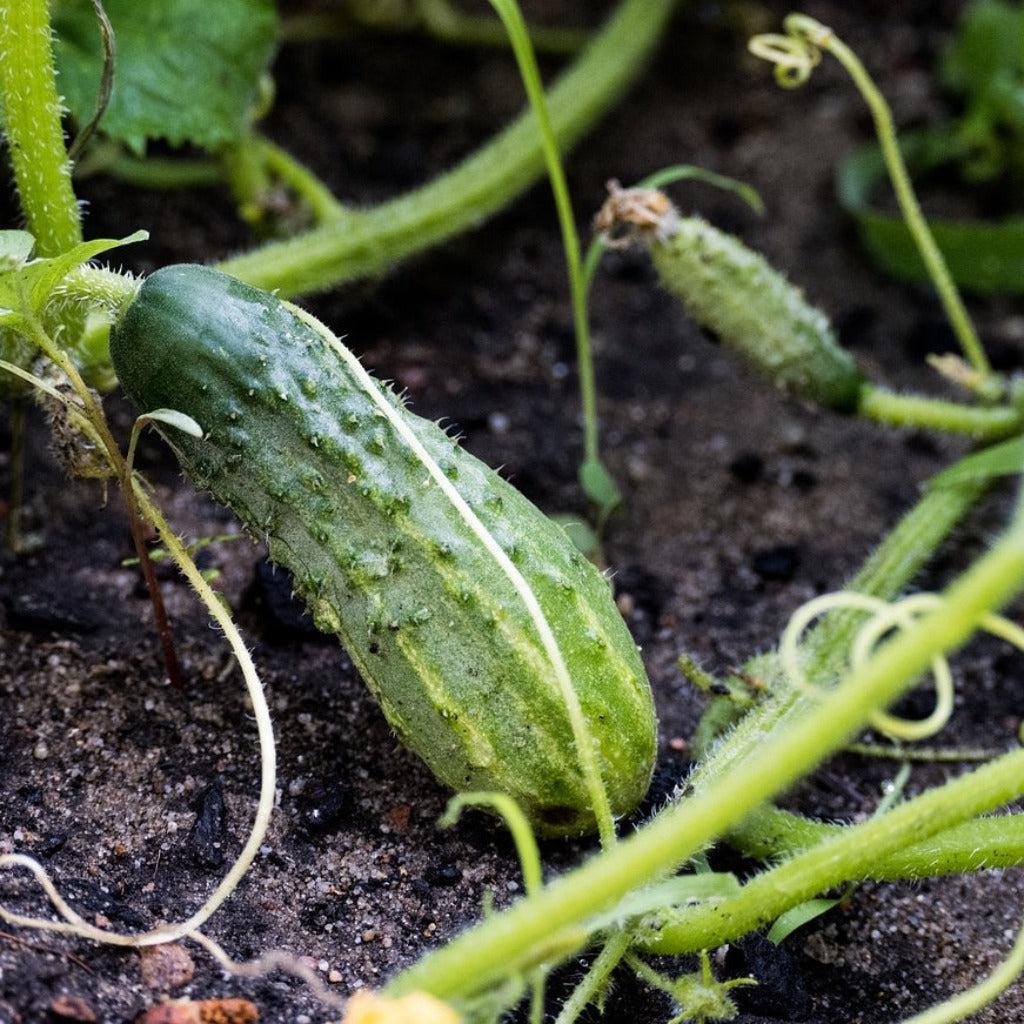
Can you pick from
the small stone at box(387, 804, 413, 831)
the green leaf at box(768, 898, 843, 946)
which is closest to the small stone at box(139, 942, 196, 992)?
the small stone at box(387, 804, 413, 831)

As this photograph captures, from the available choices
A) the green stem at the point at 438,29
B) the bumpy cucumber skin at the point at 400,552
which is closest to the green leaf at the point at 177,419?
the bumpy cucumber skin at the point at 400,552

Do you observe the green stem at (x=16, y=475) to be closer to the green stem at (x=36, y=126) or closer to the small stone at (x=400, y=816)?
the green stem at (x=36, y=126)

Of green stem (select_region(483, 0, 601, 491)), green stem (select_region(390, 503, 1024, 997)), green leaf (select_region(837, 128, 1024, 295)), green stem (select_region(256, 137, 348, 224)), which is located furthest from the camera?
green leaf (select_region(837, 128, 1024, 295))

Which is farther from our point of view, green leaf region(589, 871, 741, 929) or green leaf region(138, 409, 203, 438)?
green leaf region(138, 409, 203, 438)

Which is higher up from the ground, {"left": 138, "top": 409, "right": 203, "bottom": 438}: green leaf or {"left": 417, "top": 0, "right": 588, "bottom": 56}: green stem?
{"left": 417, "top": 0, "right": 588, "bottom": 56}: green stem

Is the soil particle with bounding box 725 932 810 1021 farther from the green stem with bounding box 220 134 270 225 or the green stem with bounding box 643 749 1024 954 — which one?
the green stem with bounding box 220 134 270 225

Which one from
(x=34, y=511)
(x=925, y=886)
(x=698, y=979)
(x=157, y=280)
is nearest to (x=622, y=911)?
(x=698, y=979)

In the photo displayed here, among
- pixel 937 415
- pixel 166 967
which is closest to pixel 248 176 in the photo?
pixel 937 415

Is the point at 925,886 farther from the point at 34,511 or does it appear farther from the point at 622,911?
the point at 34,511

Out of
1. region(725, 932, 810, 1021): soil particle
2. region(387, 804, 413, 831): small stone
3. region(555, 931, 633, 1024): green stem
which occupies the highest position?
region(555, 931, 633, 1024): green stem
